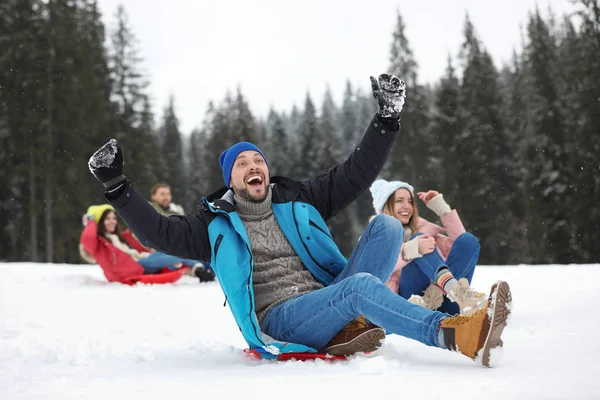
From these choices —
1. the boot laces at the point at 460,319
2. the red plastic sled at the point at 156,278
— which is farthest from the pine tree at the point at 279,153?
the boot laces at the point at 460,319

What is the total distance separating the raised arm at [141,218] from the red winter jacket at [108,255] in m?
5.69

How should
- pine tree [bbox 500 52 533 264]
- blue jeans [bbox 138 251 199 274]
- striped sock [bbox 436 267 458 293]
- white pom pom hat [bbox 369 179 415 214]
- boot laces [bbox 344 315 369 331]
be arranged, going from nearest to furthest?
boot laces [bbox 344 315 369 331]
striped sock [bbox 436 267 458 293]
white pom pom hat [bbox 369 179 415 214]
blue jeans [bbox 138 251 199 274]
pine tree [bbox 500 52 533 264]

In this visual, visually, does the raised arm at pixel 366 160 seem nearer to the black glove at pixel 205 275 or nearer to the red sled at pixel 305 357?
the red sled at pixel 305 357

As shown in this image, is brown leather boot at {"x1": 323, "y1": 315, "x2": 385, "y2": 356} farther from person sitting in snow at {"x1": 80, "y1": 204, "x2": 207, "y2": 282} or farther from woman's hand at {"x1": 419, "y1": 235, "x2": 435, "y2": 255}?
person sitting in snow at {"x1": 80, "y1": 204, "x2": 207, "y2": 282}

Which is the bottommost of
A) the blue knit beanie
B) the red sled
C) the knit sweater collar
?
the red sled

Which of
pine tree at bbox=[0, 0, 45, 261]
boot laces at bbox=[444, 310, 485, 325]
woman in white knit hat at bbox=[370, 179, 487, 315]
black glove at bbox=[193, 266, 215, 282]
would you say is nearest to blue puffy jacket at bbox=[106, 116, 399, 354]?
boot laces at bbox=[444, 310, 485, 325]

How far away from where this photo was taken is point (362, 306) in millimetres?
2789

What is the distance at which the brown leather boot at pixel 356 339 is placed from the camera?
2.96 metres

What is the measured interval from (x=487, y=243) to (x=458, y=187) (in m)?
3.13

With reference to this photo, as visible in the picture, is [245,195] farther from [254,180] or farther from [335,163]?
[335,163]

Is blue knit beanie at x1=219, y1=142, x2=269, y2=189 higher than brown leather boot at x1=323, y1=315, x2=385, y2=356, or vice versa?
blue knit beanie at x1=219, y1=142, x2=269, y2=189

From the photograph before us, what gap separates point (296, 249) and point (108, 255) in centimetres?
603

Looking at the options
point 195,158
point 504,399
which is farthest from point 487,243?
point 195,158

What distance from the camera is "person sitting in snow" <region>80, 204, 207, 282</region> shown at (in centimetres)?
849
